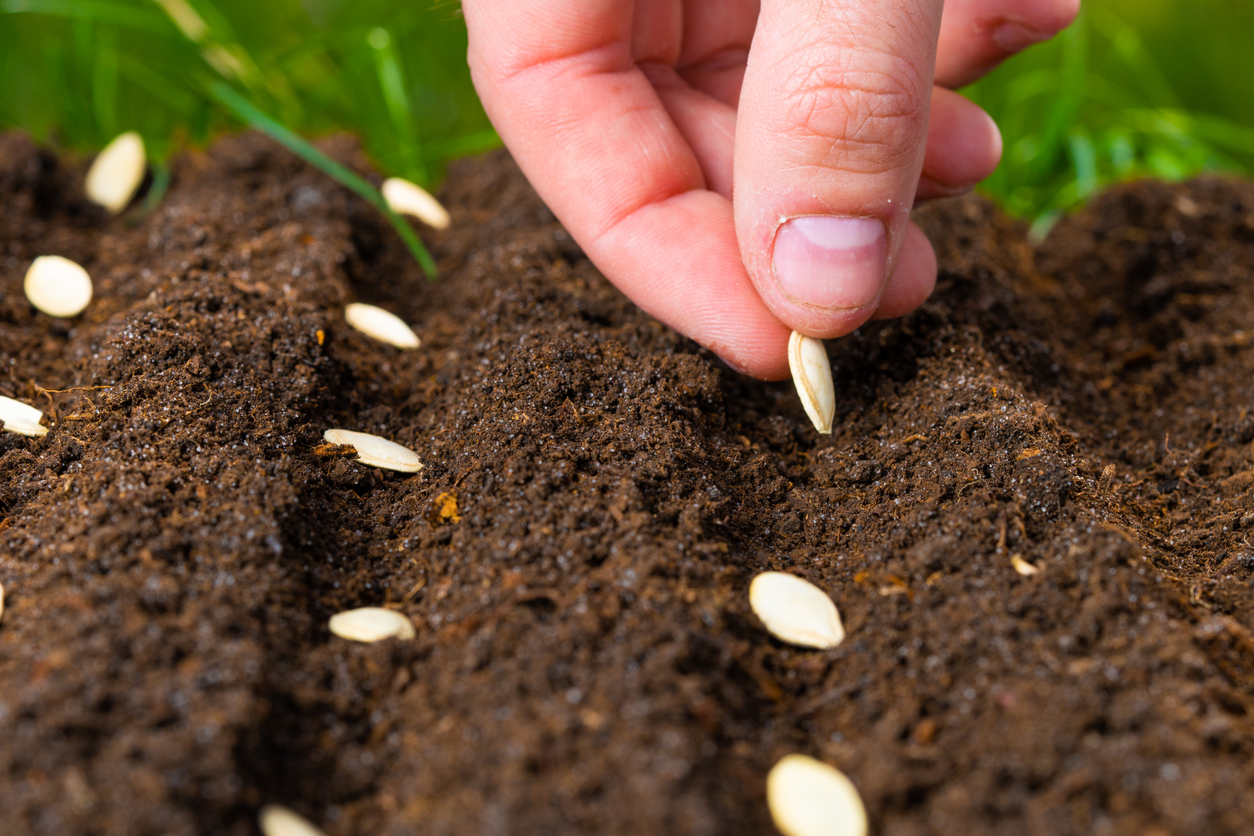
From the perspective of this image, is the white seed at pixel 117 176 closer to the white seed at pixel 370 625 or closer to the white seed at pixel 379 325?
the white seed at pixel 379 325

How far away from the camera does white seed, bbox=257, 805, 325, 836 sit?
653 millimetres

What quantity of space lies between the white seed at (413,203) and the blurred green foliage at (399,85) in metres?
0.19

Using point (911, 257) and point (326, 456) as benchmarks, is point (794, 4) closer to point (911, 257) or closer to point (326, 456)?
point (911, 257)

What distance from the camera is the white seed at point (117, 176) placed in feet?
4.88

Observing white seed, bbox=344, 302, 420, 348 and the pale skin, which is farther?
white seed, bbox=344, 302, 420, 348

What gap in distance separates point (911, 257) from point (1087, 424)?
1.08ft

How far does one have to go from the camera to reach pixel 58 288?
1.23 m

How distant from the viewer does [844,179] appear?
3.06ft

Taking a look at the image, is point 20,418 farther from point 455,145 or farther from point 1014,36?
point 1014,36

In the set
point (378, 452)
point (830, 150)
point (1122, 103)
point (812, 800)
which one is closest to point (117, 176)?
point (378, 452)

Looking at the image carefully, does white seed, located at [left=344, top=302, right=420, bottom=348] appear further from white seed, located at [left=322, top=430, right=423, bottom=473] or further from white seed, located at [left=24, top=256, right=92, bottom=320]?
white seed, located at [left=24, top=256, right=92, bottom=320]

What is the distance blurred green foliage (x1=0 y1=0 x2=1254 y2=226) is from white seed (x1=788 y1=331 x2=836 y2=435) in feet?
2.44

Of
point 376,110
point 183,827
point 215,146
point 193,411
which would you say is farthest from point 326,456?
point 376,110

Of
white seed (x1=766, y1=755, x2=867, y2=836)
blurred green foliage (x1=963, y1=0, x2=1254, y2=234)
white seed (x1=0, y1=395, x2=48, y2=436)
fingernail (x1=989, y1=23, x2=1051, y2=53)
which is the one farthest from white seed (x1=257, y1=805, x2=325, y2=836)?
blurred green foliage (x1=963, y1=0, x2=1254, y2=234)
